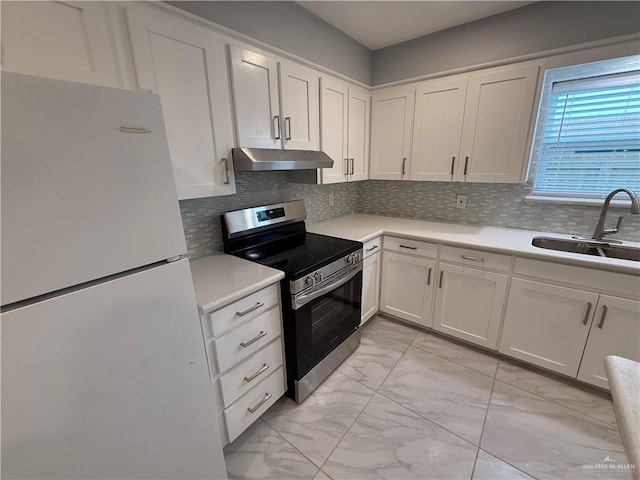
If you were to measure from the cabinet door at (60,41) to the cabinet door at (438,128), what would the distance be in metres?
2.15

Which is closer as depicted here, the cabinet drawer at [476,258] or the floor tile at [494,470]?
the floor tile at [494,470]

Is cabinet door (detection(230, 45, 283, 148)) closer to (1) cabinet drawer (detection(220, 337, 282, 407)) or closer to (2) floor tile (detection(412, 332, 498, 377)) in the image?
(1) cabinet drawer (detection(220, 337, 282, 407))

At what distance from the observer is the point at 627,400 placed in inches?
24.7

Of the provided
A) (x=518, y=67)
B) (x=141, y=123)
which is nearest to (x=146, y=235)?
(x=141, y=123)

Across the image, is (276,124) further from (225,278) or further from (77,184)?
(77,184)

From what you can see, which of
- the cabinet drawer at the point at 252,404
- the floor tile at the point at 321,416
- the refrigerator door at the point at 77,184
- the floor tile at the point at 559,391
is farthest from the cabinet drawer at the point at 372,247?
the refrigerator door at the point at 77,184

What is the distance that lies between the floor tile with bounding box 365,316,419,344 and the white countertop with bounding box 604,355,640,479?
1.65 m

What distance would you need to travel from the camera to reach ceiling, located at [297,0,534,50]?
5.91 ft

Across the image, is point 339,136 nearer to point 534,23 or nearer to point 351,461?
point 534,23

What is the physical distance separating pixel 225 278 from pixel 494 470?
1.68 m

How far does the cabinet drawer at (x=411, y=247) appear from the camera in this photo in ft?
7.00

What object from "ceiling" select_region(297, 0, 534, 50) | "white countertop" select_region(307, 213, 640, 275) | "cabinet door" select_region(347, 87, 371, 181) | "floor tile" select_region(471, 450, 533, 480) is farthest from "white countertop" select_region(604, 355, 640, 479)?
"ceiling" select_region(297, 0, 534, 50)

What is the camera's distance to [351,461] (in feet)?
4.54

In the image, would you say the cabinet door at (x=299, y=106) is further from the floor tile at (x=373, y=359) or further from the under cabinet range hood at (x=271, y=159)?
the floor tile at (x=373, y=359)
